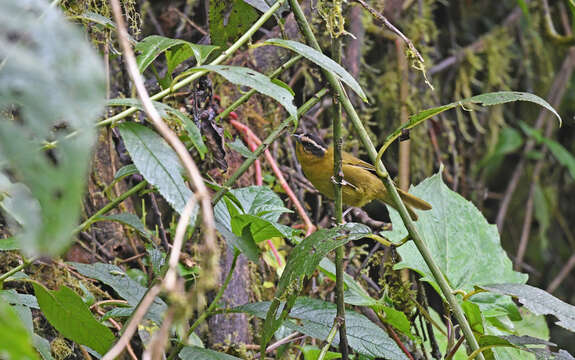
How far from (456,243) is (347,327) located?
42cm

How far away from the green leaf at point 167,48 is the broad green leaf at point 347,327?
1.65 ft

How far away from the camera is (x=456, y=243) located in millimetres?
1505

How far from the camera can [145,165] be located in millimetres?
804

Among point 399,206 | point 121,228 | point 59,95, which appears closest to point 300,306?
point 399,206

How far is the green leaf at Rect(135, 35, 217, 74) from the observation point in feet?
3.24

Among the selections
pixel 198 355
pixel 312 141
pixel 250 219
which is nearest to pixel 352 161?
pixel 312 141

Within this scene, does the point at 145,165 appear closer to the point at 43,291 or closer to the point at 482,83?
the point at 43,291

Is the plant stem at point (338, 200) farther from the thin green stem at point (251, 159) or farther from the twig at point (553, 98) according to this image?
the twig at point (553, 98)

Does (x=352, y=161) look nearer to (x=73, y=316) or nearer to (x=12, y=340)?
(x=73, y=316)

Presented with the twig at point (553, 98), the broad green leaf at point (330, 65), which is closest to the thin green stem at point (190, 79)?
the broad green leaf at point (330, 65)

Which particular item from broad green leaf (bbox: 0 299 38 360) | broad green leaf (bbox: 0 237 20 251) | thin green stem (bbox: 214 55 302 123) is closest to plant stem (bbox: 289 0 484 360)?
thin green stem (bbox: 214 55 302 123)

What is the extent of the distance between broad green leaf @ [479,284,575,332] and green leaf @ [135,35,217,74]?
68cm

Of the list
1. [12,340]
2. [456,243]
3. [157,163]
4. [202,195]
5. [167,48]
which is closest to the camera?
[12,340]

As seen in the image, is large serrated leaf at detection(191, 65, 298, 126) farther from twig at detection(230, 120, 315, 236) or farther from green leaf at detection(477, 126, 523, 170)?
green leaf at detection(477, 126, 523, 170)
